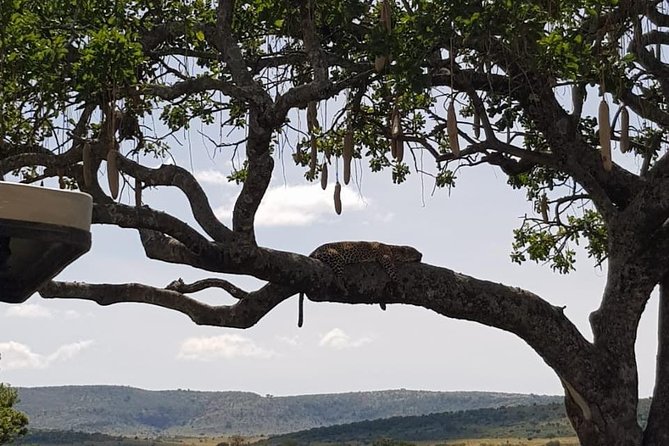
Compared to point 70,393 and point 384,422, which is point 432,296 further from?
point 70,393

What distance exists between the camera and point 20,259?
40.3 inches

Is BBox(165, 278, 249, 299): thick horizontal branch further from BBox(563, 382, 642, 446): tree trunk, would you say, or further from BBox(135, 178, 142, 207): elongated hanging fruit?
BBox(563, 382, 642, 446): tree trunk

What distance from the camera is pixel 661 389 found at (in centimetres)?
849

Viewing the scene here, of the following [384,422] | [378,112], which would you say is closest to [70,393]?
[384,422]

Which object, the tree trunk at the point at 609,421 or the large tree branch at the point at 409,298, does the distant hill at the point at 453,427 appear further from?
the large tree branch at the point at 409,298

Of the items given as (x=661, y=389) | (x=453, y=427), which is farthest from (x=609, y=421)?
(x=453, y=427)

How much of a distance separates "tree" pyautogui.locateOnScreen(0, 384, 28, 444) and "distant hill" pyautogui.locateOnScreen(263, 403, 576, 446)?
1251 inches

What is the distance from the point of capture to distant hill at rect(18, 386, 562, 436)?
126 metres

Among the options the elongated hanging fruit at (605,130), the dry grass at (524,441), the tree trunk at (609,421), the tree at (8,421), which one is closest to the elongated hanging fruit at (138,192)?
the elongated hanging fruit at (605,130)

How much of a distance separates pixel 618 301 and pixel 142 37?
13.8 feet

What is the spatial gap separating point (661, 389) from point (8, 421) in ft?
58.3

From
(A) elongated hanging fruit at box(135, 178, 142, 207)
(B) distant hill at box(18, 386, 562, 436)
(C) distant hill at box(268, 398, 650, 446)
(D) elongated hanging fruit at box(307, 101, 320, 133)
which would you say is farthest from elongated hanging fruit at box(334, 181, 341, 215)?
(B) distant hill at box(18, 386, 562, 436)

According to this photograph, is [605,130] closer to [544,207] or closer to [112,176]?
[112,176]

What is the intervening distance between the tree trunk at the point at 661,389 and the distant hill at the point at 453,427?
46064 mm
